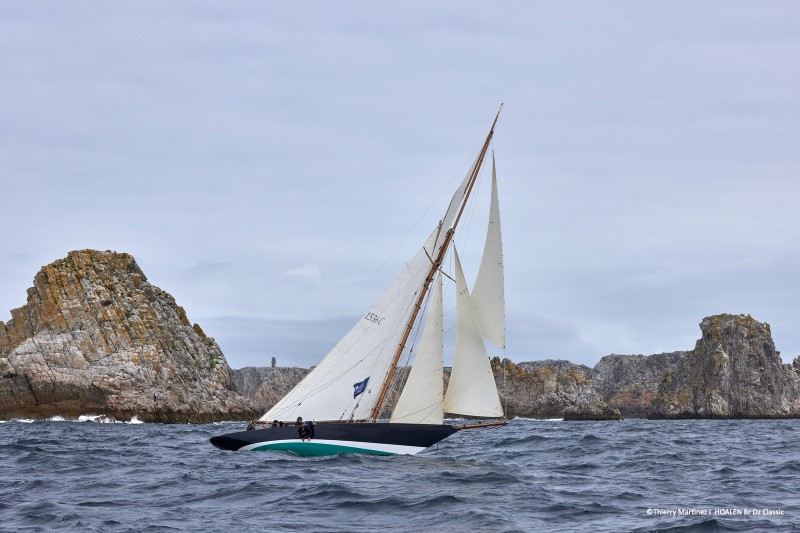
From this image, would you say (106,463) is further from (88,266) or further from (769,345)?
(769,345)

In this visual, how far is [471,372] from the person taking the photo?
3712cm

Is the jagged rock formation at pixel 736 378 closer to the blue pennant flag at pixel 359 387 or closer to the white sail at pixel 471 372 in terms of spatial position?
the white sail at pixel 471 372

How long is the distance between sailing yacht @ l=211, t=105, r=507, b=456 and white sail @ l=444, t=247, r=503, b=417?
0.04 meters

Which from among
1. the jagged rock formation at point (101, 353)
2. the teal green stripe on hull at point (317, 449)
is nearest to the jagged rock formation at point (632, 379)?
the jagged rock formation at point (101, 353)

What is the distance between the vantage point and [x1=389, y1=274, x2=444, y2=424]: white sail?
3756 cm

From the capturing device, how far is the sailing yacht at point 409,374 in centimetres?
3694

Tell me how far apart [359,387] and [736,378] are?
115 metres

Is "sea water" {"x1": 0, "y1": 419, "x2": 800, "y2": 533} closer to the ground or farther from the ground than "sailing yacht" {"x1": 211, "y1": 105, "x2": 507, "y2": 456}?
closer to the ground

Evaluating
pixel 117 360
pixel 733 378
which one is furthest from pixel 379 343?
pixel 733 378

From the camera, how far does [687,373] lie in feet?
488

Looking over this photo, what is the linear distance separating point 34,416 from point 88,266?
18.2 m

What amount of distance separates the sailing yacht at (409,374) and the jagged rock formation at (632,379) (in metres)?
139
